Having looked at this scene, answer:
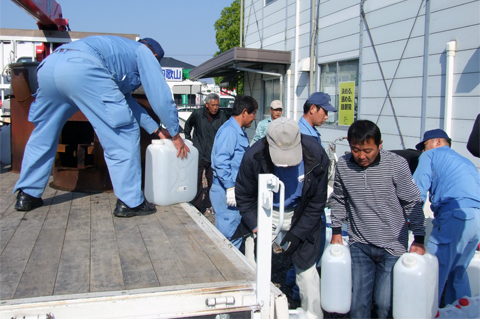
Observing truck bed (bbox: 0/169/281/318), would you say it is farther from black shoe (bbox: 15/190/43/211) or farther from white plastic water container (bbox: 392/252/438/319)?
white plastic water container (bbox: 392/252/438/319)

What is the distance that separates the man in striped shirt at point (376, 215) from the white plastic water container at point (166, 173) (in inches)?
63.8

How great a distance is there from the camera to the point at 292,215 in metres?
2.89

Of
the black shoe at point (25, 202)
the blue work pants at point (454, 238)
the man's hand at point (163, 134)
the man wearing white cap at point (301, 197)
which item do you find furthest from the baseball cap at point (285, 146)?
the black shoe at point (25, 202)

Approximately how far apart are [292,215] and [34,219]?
201 centimetres

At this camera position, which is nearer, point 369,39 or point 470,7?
point 470,7

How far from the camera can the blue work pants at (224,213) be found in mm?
3756

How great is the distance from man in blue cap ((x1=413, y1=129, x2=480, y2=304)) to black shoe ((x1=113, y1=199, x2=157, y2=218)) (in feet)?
7.56

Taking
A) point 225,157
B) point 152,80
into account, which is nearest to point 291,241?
point 225,157

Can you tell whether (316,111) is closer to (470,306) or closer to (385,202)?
(385,202)

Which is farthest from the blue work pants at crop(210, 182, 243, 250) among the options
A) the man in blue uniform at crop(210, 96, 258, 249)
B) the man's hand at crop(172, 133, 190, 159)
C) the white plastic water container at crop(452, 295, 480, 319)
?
the white plastic water container at crop(452, 295, 480, 319)

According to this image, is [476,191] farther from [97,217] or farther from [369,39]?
[369,39]

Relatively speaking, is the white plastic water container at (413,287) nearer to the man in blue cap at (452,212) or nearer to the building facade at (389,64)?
the man in blue cap at (452,212)

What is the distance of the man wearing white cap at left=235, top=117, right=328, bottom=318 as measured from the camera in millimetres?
2633

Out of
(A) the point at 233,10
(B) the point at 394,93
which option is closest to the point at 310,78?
(B) the point at 394,93
